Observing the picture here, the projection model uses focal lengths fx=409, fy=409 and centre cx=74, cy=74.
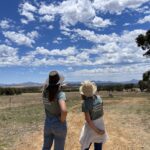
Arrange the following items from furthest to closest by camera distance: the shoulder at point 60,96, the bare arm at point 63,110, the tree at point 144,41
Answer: the tree at point 144,41, the shoulder at point 60,96, the bare arm at point 63,110

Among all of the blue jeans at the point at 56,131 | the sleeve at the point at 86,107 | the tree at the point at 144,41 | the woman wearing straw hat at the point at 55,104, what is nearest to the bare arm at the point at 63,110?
the woman wearing straw hat at the point at 55,104

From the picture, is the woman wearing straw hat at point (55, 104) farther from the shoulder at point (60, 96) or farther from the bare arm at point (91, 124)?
the bare arm at point (91, 124)

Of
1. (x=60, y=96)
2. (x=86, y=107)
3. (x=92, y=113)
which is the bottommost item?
(x=92, y=113)

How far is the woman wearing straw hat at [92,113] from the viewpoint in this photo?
726 cm

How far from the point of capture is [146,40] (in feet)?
146

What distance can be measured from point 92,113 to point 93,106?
0.14 metres

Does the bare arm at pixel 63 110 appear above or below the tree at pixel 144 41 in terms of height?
below

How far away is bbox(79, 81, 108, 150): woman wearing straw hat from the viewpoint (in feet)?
23.8

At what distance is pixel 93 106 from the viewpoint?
7.28m

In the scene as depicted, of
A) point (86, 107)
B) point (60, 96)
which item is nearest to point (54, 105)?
point (60, 96)

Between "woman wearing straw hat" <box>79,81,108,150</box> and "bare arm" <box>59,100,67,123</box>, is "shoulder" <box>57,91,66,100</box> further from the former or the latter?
"woman wearing straw hat" <box>79,81,108,150</box>

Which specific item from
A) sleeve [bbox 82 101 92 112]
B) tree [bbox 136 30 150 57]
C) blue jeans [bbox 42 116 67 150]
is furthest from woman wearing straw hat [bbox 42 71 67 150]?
tree [bbox 136 30 150 57]

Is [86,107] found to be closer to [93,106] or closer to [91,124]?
[93,106]

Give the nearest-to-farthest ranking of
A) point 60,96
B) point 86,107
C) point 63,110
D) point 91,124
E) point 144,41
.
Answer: point 63,110 < point 60,96 < point 86,107 < point 91,124 < point 144,41
